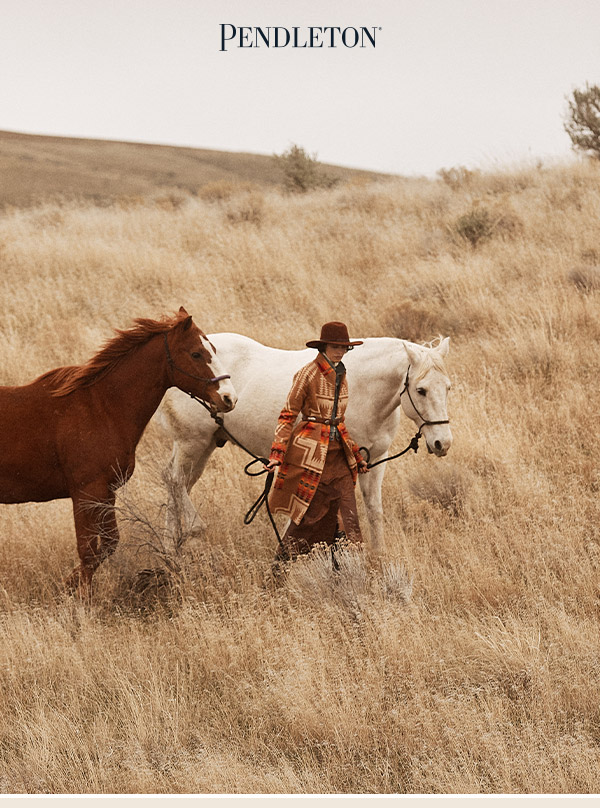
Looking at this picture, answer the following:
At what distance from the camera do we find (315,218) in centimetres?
1439

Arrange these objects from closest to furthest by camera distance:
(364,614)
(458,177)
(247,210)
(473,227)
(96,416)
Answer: (364,614), (96,416), (473,227), (247,210), (458,177)

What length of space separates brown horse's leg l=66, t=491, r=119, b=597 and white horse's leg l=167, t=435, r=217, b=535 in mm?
665

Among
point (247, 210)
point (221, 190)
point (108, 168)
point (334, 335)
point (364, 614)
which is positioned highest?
point (108, 168)

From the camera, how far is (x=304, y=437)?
4926 millimetres

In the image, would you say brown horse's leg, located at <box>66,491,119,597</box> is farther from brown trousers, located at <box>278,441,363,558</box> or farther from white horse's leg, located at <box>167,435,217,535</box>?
brown trousers, located at <box>278,441,363,558</box>

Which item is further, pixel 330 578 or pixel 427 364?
pixel 427 364

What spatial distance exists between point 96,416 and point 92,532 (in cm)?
73

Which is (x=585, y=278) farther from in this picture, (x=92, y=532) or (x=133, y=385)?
(x=92, y=532)

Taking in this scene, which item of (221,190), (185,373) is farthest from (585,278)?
(221,190)

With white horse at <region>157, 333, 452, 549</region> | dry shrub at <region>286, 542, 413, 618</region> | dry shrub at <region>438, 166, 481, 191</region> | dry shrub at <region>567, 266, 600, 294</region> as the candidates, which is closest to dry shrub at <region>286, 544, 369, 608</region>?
dry shrub at <region>286, 542, 413, 618</region>

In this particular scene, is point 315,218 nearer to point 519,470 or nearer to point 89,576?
point 519,470

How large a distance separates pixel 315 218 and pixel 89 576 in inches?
423

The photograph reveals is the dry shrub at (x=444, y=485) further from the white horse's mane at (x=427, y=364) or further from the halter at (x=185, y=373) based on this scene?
the halter at (x=185, y=373)

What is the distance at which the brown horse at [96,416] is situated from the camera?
464 cm
